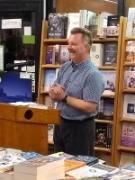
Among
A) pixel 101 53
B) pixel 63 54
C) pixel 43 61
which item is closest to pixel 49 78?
pixel 43 61

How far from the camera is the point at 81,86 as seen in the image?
3139 mm

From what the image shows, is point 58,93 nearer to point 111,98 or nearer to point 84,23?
point 111,98

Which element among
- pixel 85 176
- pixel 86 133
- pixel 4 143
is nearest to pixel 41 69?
pixel 86 133

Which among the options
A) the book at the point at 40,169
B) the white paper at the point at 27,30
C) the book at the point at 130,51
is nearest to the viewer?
the book at the point at 40,169

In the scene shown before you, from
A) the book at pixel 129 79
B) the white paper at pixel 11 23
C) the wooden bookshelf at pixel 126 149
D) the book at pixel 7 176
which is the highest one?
the white paper at pixel 11 23

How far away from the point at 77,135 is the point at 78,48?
673 mm

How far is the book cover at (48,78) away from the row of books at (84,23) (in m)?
0.42

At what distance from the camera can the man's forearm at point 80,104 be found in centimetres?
304

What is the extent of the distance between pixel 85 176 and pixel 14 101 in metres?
1.12

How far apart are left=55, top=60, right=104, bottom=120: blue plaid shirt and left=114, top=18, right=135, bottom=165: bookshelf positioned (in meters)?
1.24

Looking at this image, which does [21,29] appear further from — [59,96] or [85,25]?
[59,96]

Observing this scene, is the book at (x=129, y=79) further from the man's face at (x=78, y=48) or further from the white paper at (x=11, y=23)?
the white paper at (x=11, y=23)

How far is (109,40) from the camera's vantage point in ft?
14.9

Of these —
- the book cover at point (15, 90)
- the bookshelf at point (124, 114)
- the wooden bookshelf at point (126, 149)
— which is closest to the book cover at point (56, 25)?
the bookshelf at point (124, 114)
